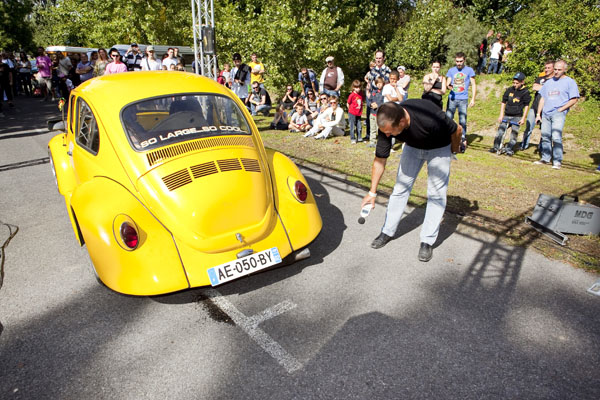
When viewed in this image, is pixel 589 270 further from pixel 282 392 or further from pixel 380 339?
pixel 282 392

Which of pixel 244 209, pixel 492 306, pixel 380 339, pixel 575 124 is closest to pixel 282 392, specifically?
A: pixel 380 339

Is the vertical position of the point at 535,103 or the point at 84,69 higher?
the point at 84,69

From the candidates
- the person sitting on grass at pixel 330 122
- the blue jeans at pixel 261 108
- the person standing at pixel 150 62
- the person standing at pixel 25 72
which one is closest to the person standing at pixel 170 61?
the person standing at pixel 150 62

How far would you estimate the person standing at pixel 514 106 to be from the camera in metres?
8.13

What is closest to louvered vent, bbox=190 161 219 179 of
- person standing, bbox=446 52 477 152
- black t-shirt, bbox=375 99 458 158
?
black t-shirt, bbox=375 99 458 158

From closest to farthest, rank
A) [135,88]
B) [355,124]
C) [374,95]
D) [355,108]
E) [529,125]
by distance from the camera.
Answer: [135,88] → [529,125] → [374,95] → [355,108] → [355,124]

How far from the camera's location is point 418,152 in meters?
3.96

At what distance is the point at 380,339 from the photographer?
9.53 feet

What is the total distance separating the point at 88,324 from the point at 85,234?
786mm

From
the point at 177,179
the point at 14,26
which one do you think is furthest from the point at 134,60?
the point at 14,26

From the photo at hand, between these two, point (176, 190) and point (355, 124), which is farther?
point (355, 124)

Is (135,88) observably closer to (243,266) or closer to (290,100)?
(243,266)

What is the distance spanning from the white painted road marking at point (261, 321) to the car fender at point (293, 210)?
0.63 m

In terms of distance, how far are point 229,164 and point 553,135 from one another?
7167 mm
